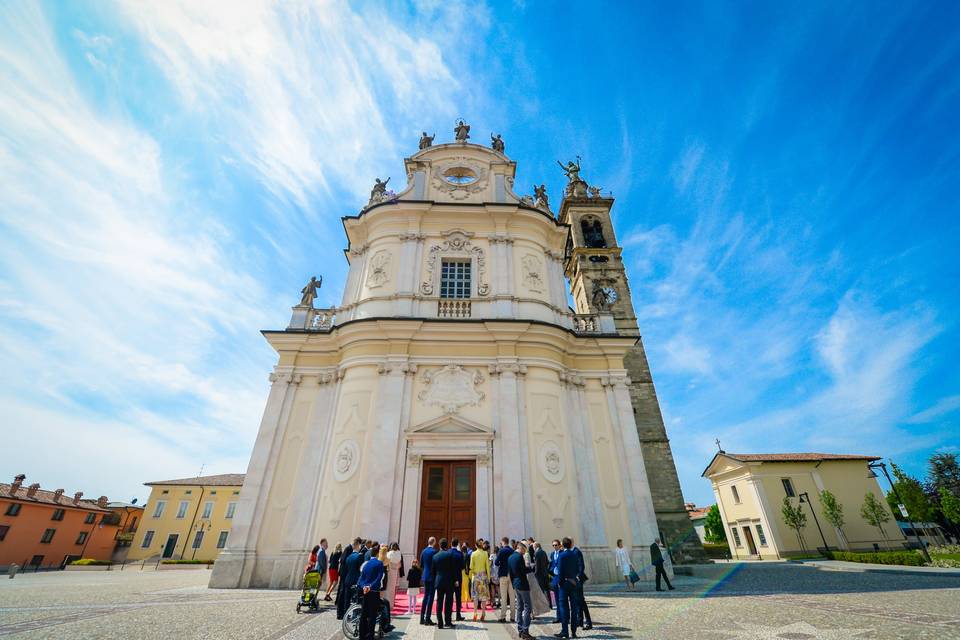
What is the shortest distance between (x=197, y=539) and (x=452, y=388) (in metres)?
41.2

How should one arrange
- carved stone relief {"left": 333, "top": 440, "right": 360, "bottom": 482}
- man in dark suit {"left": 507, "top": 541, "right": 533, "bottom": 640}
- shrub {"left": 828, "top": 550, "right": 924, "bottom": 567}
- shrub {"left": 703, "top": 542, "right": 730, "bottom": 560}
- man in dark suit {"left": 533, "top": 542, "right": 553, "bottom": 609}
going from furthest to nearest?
shrub {"left": 703, "top": 542, "right": 730, "bottom": 560}
shrub {"left": 828, "top": 550, "right": 924, "bottom": 567}
carved stone relief {"left": 333, "top": 440, "right": 360, "bottom": 482}
man in dark suit {"left": 533, "top": 542, "right": 553, "bottom": 609}
man in dark suit {"left": 507, "top": 541, "right": 533, "bottom": 640}

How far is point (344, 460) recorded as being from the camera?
12758 mm

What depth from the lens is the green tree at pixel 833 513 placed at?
27.5 m

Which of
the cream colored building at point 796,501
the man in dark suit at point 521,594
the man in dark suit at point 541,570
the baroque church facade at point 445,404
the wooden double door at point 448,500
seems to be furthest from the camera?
the cream colored building at point 796,501

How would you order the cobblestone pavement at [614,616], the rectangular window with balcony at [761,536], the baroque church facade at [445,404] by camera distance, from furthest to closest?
1. the rectangular window with balcony at [761,536]
2. the baroque church facade at [445,404]
3. the cobblestone pavement at [614,616]

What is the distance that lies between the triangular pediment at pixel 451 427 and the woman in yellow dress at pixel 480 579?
15.6ft

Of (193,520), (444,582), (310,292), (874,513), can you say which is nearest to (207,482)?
(193,520)

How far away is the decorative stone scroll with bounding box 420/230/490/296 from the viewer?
16.0 meters

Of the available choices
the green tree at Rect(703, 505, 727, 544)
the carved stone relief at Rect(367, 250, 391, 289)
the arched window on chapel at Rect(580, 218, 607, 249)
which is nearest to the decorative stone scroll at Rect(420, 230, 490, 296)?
the carved stone relief at Rect(367, 250, 391, 289)

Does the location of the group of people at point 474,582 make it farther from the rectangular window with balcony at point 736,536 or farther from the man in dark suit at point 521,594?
the rectangular window with balcony at point 736,536

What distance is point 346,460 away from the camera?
12750mm

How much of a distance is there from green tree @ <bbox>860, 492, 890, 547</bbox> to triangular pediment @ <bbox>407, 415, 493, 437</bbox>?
31289 millimetres

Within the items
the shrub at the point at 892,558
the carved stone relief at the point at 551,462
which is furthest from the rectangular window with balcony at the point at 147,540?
the shrub at the point at 892,558

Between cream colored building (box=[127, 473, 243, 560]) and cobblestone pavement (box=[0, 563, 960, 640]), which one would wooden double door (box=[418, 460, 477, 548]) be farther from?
cream colored building (box=[127, 473, 243, 560])
